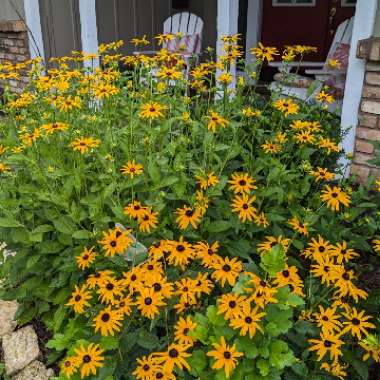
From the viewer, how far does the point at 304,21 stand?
6758mm

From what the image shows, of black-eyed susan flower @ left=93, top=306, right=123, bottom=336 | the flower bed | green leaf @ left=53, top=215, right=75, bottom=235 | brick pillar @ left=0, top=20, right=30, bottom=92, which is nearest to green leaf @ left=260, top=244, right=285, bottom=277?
the flower bed

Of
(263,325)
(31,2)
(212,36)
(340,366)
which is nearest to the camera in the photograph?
(263,325)

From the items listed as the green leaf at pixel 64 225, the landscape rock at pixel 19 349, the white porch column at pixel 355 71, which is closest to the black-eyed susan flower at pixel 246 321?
the green leaf at pixel 64 225

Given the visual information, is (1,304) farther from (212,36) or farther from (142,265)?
(212,36)

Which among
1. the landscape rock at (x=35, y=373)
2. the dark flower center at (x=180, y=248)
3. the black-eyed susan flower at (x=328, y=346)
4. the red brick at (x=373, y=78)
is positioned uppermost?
the red brick at (x=373, y=78)

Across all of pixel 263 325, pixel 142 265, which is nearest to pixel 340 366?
pixel 263 325

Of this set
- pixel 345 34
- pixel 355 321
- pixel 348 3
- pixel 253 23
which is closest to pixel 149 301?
pixel 355 321

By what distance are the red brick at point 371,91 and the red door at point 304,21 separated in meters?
3.95

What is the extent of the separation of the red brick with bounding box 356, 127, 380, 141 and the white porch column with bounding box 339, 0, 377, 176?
5cm

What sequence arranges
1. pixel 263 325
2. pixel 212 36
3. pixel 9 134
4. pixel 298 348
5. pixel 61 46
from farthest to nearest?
pixel 212 36, pixel 61 46, pixel 9 134, pixel 298 348, pixel 263 325

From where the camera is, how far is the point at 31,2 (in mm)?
5039

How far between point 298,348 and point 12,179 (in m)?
1.43

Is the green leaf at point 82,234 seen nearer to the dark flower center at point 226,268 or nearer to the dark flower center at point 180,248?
the dark flower center at point 180,248

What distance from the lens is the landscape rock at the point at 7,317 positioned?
2229 millimetres
